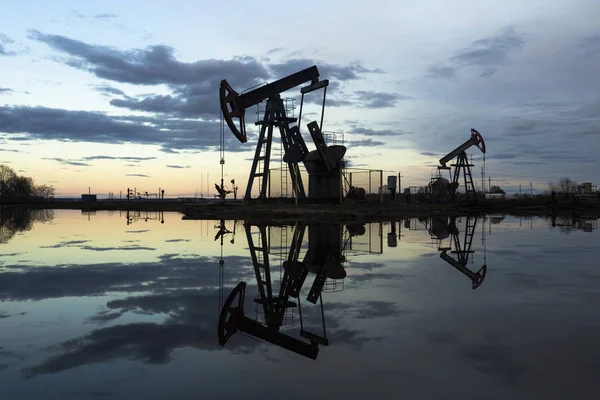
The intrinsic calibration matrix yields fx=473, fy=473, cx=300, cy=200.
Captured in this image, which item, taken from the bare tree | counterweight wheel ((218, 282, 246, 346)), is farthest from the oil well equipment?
the bare tree

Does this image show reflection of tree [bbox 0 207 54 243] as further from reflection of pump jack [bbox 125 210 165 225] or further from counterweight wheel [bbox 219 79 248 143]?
counterweight wheel [bbox 219 79 248 143]

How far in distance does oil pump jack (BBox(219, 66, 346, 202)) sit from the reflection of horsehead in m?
15.1

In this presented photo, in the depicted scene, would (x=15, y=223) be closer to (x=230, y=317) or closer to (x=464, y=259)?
(x=464, y=259)

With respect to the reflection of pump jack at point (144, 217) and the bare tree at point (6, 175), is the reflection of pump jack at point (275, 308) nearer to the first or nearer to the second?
the reflection of pump jack at point (144, 217)

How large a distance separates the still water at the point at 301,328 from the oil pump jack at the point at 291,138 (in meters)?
18.1

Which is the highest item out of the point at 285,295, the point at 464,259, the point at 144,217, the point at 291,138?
the point at 291,138

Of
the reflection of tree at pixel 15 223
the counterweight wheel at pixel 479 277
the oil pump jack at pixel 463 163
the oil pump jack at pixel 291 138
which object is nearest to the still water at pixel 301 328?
the counterweight wheel at pixel 479 277

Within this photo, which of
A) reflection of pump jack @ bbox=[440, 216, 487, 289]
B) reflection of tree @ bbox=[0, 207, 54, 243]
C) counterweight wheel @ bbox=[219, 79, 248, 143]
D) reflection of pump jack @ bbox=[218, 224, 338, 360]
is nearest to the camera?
reflection of pump jack @ bbox=[218, 224, 338, 360]

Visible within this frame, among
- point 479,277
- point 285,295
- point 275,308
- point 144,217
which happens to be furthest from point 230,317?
point 144,217

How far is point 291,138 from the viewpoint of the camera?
3047 cm

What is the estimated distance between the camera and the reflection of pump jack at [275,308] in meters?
4.84

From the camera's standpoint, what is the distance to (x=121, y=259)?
11688 mm

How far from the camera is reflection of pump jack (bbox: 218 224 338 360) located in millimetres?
4840

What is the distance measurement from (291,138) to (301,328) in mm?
25867
